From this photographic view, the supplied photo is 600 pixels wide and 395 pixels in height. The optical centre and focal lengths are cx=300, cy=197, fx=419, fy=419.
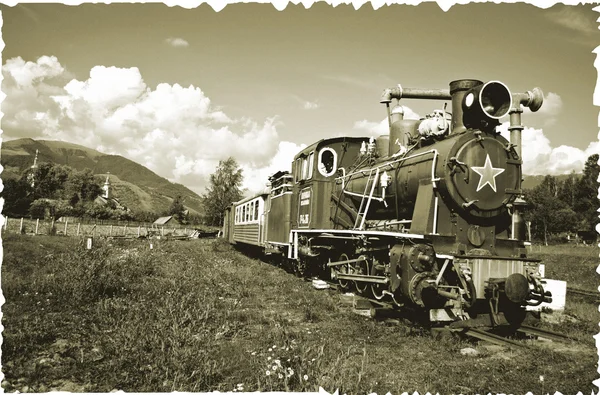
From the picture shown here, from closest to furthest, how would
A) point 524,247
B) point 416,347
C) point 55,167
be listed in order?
1. point 416,347
2. point 524,247
3. point 55,167

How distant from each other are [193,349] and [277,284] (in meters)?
6.04

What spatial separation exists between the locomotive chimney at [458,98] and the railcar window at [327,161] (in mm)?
4228

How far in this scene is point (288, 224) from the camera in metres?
12.4

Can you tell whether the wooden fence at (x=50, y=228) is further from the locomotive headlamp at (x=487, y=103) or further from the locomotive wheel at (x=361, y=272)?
the locomotive headlamp at (x=487, y=103)

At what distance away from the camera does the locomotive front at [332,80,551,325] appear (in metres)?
6.21

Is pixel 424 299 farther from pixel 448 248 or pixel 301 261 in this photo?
pixel 301 261

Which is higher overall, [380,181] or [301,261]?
[380,181]

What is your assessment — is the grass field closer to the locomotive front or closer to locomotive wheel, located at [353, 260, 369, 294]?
the locomotive front

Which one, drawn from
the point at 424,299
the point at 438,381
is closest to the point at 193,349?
the point at 438,381

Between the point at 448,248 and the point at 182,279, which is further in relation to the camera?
the point at 182,279

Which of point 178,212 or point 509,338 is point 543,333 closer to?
point 509,338

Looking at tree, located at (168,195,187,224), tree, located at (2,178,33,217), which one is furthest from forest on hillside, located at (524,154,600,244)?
tree, located at (168,195,187,224)

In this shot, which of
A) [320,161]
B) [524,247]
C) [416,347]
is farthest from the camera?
[320,161]

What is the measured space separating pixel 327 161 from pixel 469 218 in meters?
5.06
